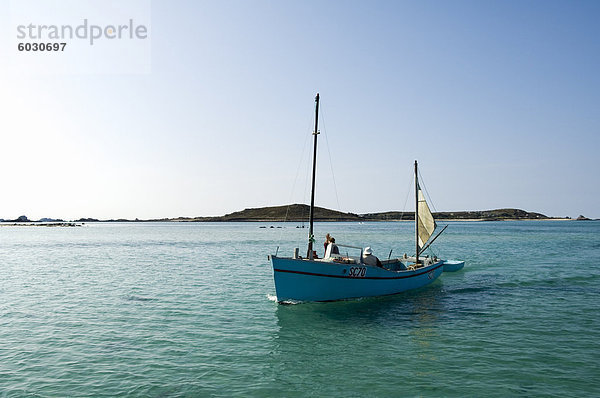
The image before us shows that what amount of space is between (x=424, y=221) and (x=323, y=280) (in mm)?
13812

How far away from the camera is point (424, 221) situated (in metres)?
32.7

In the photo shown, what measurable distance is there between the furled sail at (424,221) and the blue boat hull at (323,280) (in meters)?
8.90

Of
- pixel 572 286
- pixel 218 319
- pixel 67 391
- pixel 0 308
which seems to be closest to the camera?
pixel 67 391

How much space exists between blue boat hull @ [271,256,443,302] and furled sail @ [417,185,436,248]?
29.2 ft

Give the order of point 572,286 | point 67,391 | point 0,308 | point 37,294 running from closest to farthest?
point 67,391 < point 0,308 < point 37,294 < point 572,286

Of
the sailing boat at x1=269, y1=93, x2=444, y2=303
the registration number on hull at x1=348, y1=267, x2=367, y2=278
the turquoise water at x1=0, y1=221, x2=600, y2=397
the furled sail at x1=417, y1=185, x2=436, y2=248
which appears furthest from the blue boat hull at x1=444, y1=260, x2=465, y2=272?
the registration number on hull at x1=348, y1=267, x2=367, y2=278

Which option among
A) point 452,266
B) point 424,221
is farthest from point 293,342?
point 452,266

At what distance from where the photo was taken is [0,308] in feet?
75.7

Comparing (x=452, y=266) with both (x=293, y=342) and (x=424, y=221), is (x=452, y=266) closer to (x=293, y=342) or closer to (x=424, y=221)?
(x=424, y=221)

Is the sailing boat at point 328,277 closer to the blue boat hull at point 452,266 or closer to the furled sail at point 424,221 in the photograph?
the furled sail at point 424,221

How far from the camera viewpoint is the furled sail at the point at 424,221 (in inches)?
1265

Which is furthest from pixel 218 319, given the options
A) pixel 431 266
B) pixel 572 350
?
pixel 431 266

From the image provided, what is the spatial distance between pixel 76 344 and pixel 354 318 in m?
12.3

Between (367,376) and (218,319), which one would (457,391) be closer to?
(367,376)
